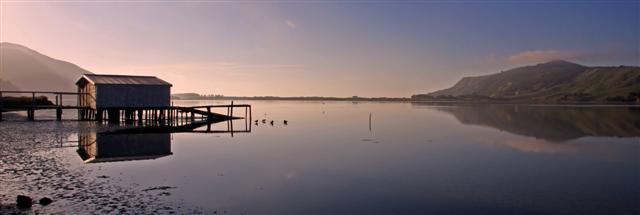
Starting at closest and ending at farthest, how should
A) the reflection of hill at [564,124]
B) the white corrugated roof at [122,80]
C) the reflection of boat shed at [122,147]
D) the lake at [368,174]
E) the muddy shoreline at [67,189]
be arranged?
1. the muddy shoreline at [67,189]
2. the lake at [368,174]
3. the reflection of boat shed at [122,147]
4. the reflection of hill at [564,124]
5. the white corrugated roof at [122,80]

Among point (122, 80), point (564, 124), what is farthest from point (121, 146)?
point (564, 124)

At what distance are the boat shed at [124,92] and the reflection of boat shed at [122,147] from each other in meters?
15.6

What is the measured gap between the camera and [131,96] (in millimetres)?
55000

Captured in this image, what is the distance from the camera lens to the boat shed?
53.4 m

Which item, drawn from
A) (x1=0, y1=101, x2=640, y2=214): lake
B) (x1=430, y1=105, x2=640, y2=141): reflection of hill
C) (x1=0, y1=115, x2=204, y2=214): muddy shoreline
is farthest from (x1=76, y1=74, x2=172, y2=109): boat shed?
(x1=430, y1=105, x2=640, y2=141): reflection of hill

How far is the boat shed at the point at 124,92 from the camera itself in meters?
53.4

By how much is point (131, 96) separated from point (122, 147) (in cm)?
2571

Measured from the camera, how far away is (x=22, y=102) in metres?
71.1

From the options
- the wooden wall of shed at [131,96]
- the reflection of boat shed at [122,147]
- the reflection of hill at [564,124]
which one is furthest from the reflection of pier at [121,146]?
the reflection of hill at [564,124]

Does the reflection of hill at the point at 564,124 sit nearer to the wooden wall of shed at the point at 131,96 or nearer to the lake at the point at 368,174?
the lake at the point at 368,174

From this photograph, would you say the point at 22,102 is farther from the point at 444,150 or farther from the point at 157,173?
the point at 444,150

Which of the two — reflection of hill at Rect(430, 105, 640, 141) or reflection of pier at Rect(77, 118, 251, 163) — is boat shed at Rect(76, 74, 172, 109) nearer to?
reflection of pier at Rect(77, 118, 251, 163)

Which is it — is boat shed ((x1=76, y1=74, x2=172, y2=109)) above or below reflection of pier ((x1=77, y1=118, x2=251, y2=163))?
above

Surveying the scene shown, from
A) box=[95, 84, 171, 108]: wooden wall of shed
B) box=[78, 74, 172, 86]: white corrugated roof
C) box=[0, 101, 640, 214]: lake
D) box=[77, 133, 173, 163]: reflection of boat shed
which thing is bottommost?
box=[0, 101, 640, 214]: lake
